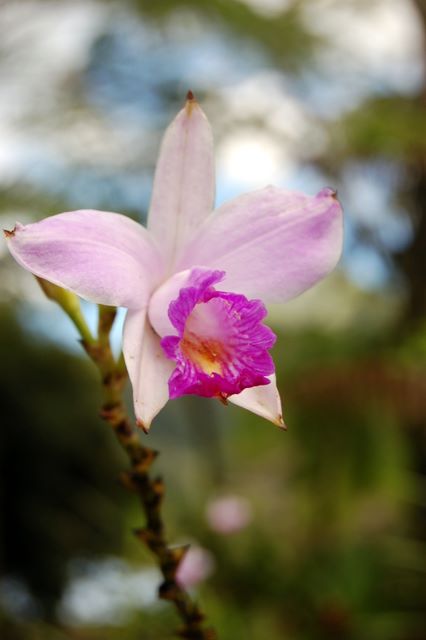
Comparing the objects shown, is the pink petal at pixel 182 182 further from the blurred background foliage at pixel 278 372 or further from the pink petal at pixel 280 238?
the blurred background foliage at pixel 278 372

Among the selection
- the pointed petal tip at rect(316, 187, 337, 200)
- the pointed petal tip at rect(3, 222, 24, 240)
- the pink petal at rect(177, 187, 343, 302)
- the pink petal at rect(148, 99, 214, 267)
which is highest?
the pink petal at rect(148, 99, 214, 267)

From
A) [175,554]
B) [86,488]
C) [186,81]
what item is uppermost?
[186,81]

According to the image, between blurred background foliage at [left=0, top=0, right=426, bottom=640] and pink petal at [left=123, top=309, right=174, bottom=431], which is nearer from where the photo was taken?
pink petal at [left=123, top=309, right=174, bottom=431]

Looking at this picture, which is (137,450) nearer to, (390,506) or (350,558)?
(350,558)

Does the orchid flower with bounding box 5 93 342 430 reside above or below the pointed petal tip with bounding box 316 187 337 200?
below

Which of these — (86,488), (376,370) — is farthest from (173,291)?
(86,488)

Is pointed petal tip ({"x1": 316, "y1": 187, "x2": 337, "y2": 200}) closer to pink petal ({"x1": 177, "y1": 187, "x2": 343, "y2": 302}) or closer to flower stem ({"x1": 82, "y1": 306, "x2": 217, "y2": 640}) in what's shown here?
pink petal ({"x1": 177, "y1": 187, "x2": 343, "y2": 302})

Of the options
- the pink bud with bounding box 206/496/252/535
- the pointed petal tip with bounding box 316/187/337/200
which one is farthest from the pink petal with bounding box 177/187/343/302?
the pink bud with bounding box 206/496/252/535

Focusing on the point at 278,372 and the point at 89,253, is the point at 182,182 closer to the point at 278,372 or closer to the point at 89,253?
the point at 89,253
